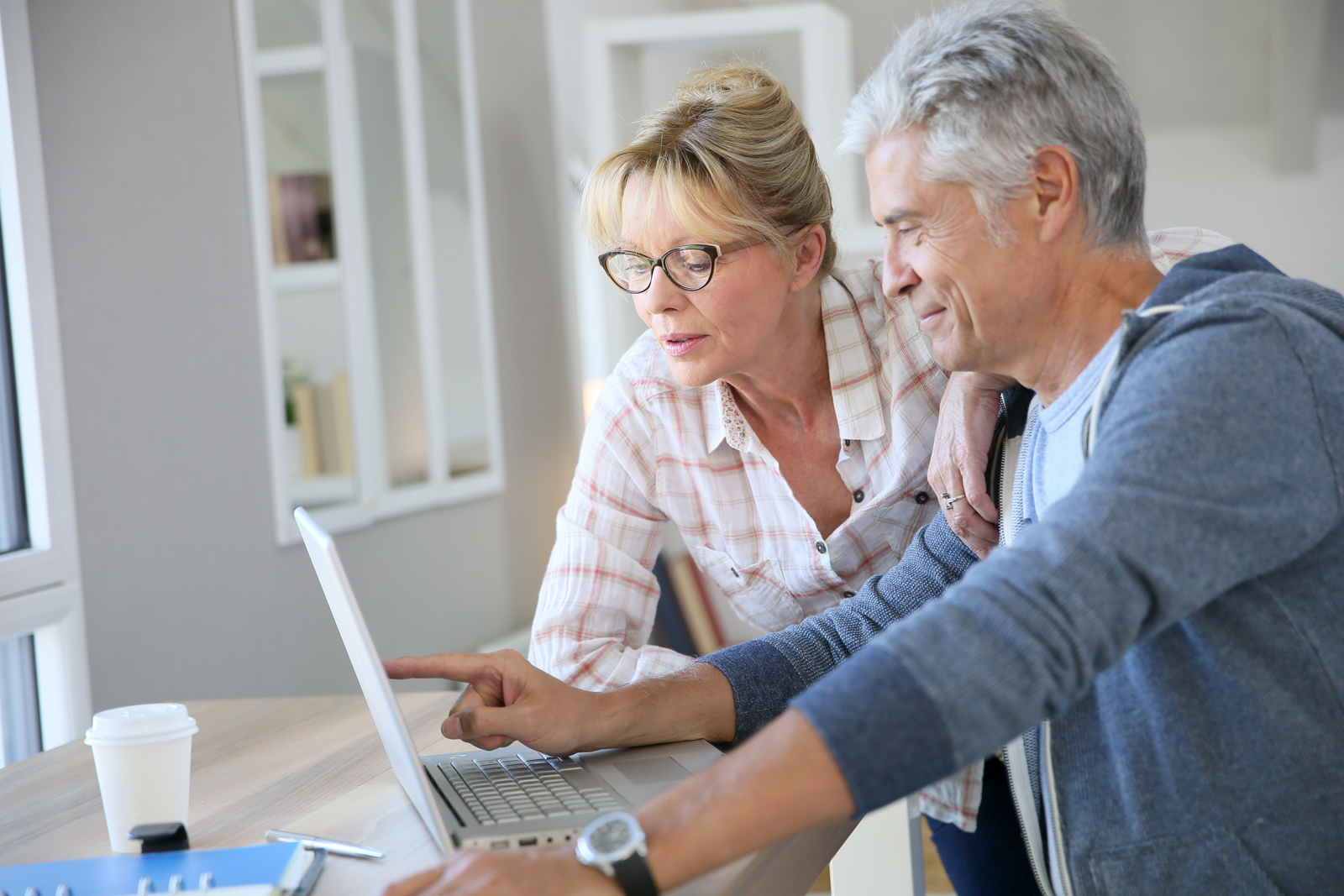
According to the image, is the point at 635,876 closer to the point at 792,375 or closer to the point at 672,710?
the point at 672,710

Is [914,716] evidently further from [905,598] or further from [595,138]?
[595,138]

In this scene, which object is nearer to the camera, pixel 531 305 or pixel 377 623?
pixel 377 623

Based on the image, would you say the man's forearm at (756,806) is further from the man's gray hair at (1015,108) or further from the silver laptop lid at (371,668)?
the man's gray hair at (1015,108)

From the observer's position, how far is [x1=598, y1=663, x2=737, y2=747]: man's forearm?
1108mm

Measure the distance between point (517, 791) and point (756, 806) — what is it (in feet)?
1.11

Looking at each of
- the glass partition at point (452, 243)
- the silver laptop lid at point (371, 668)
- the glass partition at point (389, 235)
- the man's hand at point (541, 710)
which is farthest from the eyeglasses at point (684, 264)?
the glass partition at point (452, 243)

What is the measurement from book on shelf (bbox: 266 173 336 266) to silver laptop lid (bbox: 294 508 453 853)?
1.79 m

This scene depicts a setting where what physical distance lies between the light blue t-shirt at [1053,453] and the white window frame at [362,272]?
1775 mm

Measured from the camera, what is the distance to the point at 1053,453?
1.10 metres

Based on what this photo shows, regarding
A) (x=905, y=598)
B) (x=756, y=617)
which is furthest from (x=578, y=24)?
(x=905, y=598)

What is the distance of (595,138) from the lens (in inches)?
151

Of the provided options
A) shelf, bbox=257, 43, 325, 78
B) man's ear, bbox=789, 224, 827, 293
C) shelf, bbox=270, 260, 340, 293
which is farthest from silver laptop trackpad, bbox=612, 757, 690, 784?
shelf, bbox=257, 43, 325, 78

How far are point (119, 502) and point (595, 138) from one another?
2.20 metres

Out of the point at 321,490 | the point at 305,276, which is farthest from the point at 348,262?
the point at 321,490
